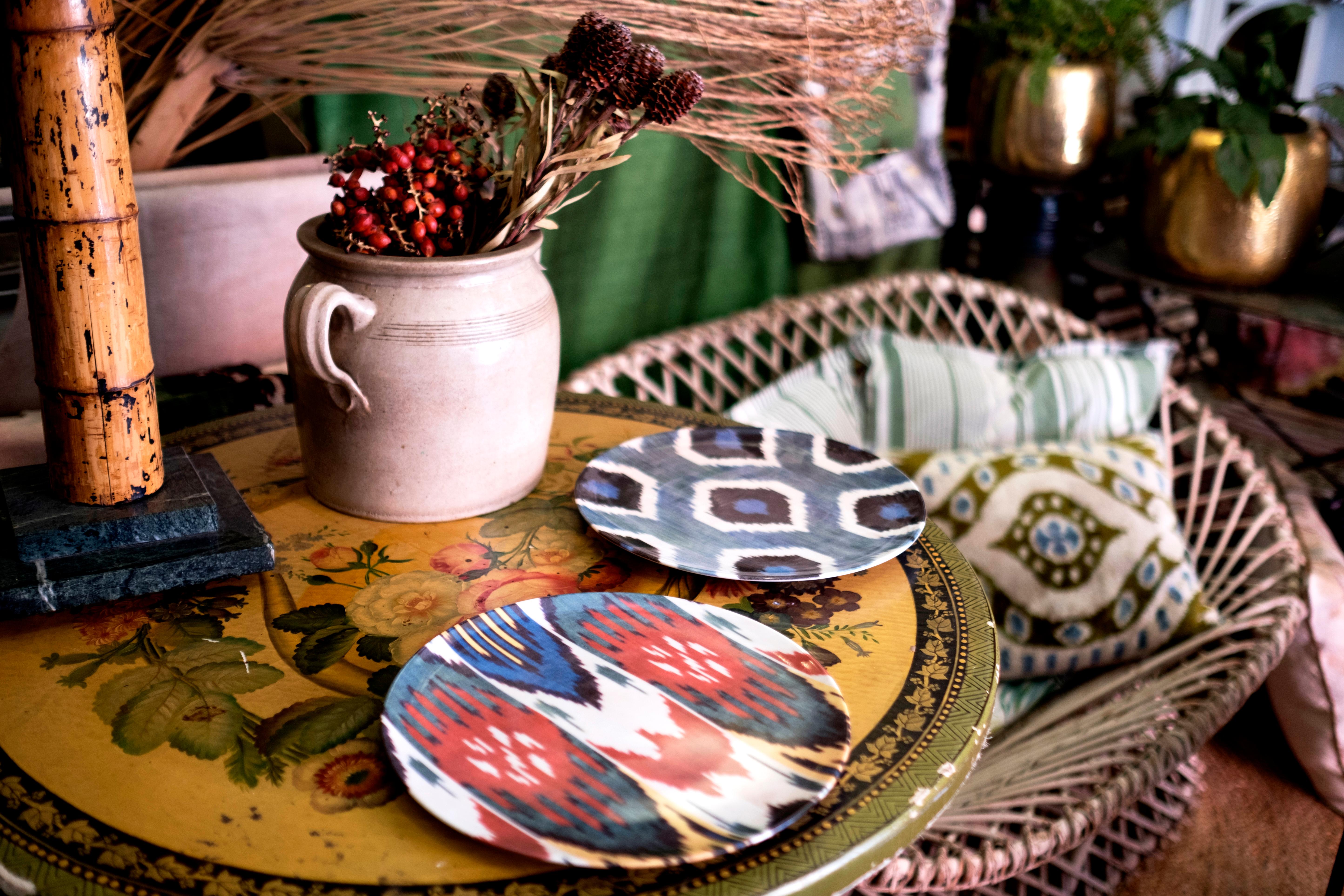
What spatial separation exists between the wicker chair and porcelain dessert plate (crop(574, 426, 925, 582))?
23 centimetres

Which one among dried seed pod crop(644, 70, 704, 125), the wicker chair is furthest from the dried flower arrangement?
the wicker chair

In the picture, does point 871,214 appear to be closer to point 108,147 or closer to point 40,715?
point 108,147

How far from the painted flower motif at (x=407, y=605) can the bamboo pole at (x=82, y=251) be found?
→ 163mm

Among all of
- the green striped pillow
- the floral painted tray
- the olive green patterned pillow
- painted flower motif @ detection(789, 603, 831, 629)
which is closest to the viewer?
the floral painted tray

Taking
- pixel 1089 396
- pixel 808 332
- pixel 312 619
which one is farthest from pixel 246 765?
pixel 808 332

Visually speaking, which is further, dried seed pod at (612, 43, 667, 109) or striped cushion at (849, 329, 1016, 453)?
striped cushion at (849, 329, 1016, 453)

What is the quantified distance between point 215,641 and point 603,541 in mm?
274

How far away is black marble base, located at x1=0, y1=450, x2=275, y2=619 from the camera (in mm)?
622

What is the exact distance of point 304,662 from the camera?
0.62 m

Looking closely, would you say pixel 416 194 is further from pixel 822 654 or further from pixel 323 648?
pixel 822 654

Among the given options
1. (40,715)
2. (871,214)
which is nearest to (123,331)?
(40,715)

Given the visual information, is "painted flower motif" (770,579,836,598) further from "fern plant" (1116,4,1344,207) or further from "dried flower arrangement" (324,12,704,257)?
"fern plant" (1116,4,1344,207)

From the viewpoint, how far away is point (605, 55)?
63 centimetres

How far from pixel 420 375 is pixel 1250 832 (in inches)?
52.0
